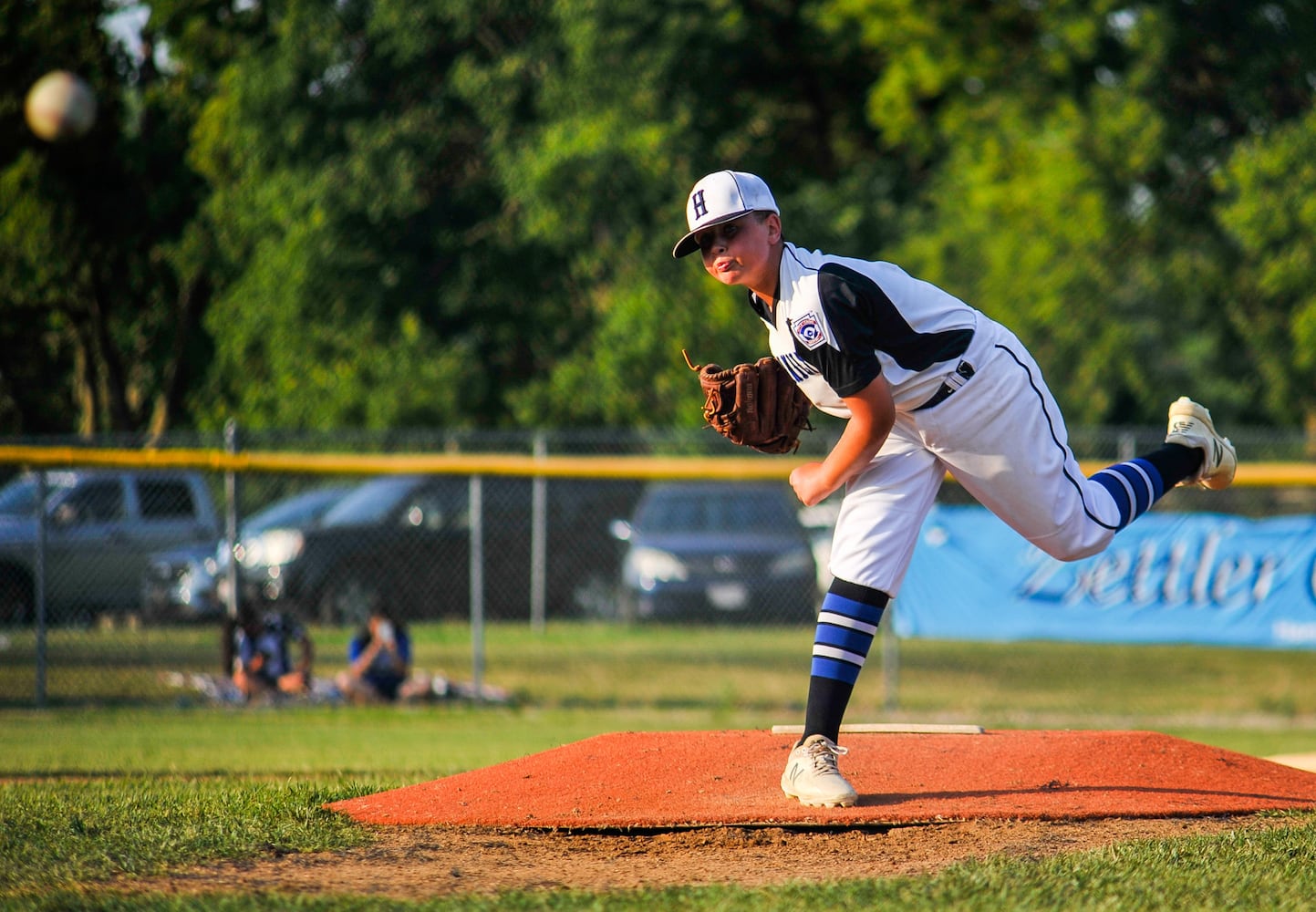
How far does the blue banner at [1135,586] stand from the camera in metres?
10.5

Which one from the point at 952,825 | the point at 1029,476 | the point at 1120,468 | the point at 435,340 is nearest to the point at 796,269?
the point at 1029,476

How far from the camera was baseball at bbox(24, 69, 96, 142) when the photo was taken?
48.2ft

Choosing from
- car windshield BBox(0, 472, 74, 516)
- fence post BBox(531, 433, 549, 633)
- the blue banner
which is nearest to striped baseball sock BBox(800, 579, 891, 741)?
the blue banner

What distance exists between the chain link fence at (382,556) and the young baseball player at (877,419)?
6506mm

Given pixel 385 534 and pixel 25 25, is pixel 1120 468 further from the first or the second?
pixel 25 25

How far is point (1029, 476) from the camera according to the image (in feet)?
14.9

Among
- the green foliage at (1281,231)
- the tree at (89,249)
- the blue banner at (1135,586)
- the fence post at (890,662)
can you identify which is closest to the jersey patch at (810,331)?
the fence post at (890,662)

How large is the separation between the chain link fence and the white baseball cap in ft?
21.9

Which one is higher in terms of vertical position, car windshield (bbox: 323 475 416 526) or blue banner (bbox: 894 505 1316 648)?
car windshield (bbox: 323 475 416 526)

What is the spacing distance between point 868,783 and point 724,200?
2.04 meters

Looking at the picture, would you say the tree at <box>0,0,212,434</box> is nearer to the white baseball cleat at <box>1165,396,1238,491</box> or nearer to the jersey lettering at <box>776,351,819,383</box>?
the jersey lettering at <box>776,351,819,383</box>

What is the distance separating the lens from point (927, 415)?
4.50 m

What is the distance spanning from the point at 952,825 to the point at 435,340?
15.7 m

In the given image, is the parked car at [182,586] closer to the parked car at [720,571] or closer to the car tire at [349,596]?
the car tire at [349,596]
